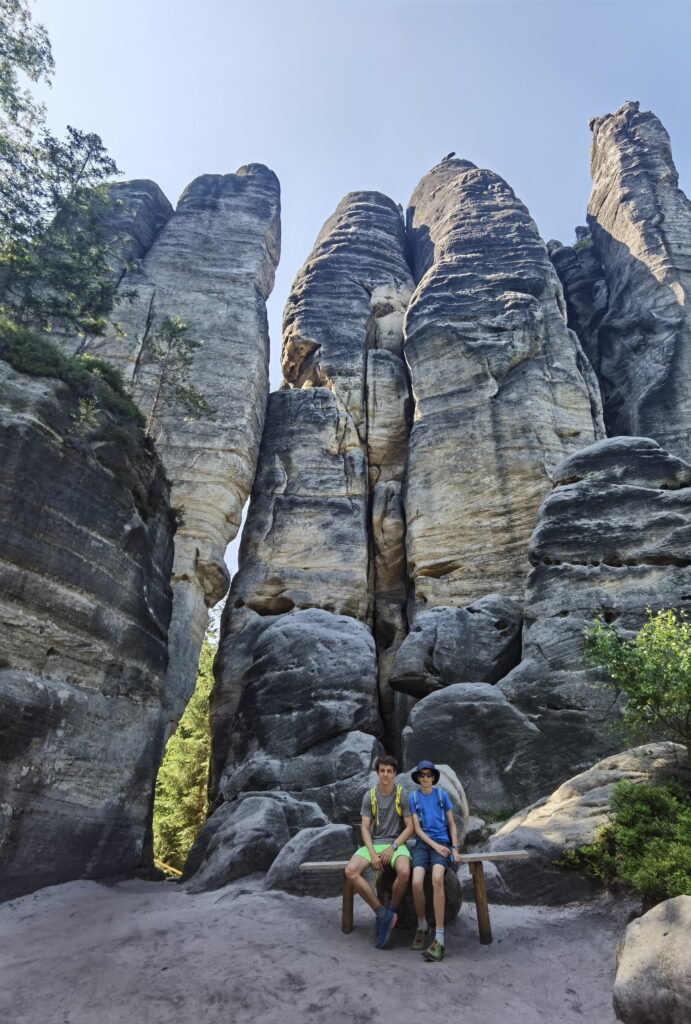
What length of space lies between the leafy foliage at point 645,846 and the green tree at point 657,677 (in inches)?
36.2

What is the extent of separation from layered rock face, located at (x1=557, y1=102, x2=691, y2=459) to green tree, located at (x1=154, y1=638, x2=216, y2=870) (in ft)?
59.8

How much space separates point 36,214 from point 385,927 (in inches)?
696

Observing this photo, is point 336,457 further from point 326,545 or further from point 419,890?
point 419,890

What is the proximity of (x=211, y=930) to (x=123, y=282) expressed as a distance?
23.7 m

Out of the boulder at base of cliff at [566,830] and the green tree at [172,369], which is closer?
the boulder at base of cliff at [566,830]

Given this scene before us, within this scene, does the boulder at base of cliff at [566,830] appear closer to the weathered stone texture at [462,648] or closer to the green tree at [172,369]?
the weathered stone texture at [462,648]

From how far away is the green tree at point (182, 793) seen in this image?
879 inches

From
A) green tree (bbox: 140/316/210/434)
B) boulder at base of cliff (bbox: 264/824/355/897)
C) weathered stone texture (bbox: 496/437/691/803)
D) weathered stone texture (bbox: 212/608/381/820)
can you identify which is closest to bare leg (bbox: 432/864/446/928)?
boulder at base of cliff (bbox: 264/824/355/897)

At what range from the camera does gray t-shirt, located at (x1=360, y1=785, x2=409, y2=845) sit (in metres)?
6.45

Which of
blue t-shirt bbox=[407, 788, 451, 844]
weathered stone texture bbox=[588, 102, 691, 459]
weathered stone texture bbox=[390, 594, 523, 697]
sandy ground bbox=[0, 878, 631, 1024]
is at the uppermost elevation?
weathered stone texture bbox=[588, 102, 691, 459]

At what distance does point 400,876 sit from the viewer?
596 cm

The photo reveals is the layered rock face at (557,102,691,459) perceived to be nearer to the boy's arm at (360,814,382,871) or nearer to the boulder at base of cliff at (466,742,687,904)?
the boulder at base of cliff at (466,742,687,904)

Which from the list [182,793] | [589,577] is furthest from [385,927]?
[182,793]

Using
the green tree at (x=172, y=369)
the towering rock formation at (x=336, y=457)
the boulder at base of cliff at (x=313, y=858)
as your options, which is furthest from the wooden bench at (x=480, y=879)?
the green tree at (x=172, y=369)
